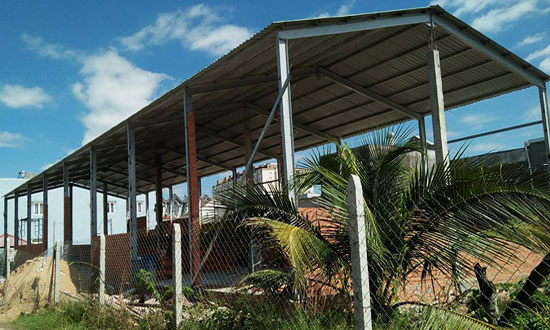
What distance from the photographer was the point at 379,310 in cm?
440

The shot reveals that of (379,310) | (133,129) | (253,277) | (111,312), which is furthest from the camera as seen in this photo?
(133,129)

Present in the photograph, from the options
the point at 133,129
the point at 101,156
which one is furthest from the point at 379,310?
the point at 101,156

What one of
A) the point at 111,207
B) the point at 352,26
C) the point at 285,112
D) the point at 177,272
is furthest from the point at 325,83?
the point at 111,207

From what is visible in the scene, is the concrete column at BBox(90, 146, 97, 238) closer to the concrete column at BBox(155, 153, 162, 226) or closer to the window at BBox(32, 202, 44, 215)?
the concrete column at BBox(155, 153, 162, 226)

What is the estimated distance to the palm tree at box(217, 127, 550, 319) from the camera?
12.5 feet

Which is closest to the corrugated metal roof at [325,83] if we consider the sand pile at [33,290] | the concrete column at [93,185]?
the concrete column at [93,185]

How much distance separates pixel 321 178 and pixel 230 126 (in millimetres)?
14170

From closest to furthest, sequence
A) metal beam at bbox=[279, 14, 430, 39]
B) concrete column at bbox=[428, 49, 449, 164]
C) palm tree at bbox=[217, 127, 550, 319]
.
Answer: palm tree at bbox=[217, 127, 550, 319], metal beam at bbox=[279, 14, 430, 39], concrete column at bbox=[428, 49, 449, 164]

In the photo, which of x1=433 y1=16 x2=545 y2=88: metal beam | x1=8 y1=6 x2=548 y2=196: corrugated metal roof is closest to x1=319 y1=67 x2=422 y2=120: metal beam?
x1=8 y1=6 x2=548 y2=196: corrugated metal roof

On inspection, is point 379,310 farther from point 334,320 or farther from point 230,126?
point 230,126

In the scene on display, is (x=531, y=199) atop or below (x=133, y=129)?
below

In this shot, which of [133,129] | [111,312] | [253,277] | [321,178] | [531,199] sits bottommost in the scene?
[111,312]

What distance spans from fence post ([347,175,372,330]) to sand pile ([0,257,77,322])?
28.2 ft

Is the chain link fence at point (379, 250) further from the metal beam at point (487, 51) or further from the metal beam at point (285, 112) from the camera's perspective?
the metal beam at point (487, 51)
